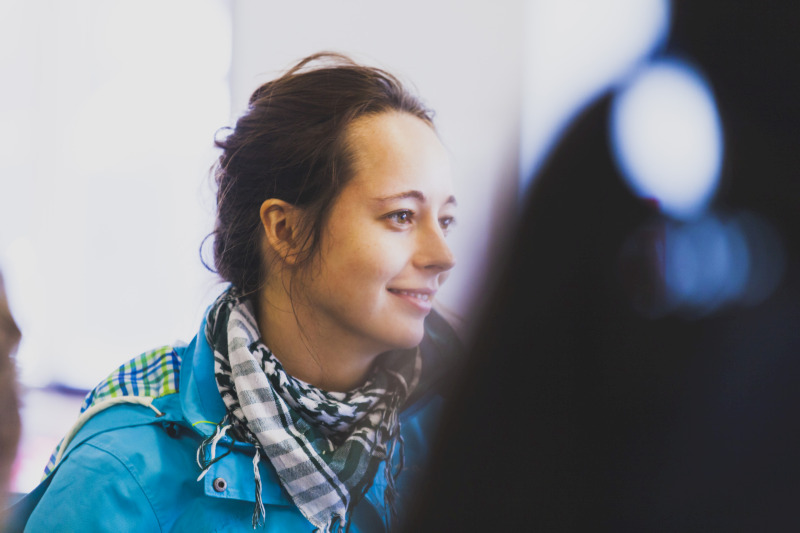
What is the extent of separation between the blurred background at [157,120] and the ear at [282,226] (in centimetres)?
31

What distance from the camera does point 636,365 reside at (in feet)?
0.81

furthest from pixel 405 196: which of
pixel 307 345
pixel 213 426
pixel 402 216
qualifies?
pixel 213 426

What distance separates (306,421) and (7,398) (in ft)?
1.20

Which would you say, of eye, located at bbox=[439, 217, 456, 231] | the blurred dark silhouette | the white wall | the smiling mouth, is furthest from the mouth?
the blurred dark silhouette

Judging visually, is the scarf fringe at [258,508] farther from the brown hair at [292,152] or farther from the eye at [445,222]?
the eye at [445,222]

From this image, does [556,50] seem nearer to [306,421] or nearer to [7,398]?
[306,421]

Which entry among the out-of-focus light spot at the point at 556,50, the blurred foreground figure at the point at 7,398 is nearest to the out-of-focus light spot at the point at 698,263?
the out-of-focus light spot at the point at 556,50

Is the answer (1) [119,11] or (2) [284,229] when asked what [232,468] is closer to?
(2) [284,229]

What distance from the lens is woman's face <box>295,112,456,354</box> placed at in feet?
2.72

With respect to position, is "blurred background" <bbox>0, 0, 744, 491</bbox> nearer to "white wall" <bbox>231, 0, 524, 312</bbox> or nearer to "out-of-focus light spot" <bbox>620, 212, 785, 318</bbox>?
"white wall" <bbox>231, 0, 524, 312</bbox>

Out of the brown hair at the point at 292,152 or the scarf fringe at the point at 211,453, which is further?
the brown hair at the point at 292,152

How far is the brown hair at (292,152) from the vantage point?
2.78 feet

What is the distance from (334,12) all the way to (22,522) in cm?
110

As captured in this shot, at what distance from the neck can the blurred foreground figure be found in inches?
12.3
